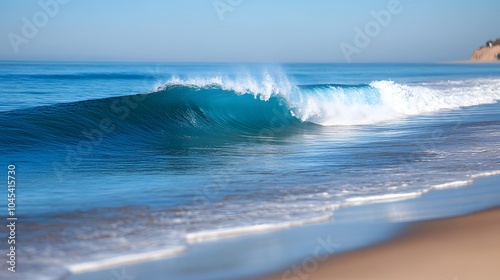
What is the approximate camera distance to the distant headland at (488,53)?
134 m

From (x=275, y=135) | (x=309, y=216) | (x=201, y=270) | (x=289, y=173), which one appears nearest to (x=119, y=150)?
(x=289, y=173)

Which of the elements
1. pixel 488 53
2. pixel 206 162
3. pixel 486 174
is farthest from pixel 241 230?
pixel 488 53

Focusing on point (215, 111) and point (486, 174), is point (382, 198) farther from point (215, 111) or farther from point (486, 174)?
point (215, 111)

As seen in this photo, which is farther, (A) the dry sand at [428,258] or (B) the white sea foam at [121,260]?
(B) the white sea foam at [121,260]

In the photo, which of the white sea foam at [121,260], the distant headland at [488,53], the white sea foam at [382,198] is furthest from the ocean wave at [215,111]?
the distant headland at [488,53]

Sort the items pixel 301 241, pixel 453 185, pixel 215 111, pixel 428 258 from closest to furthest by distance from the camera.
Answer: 1. pixel 428 258
2. pixel 301 241
3. pixel 453 185
4. pixel 215 111

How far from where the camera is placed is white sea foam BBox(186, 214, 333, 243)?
211 inches

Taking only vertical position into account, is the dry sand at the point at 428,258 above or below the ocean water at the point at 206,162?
below

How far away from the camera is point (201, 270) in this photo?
4.50 metres

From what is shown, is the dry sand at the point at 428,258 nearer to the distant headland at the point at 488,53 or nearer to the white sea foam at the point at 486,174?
the white sea foam at the point at 486,174

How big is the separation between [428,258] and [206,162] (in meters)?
5.35

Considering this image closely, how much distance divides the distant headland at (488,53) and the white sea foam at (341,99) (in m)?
117

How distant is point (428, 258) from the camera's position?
15.4 feet

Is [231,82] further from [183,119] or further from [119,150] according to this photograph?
[119,150]
